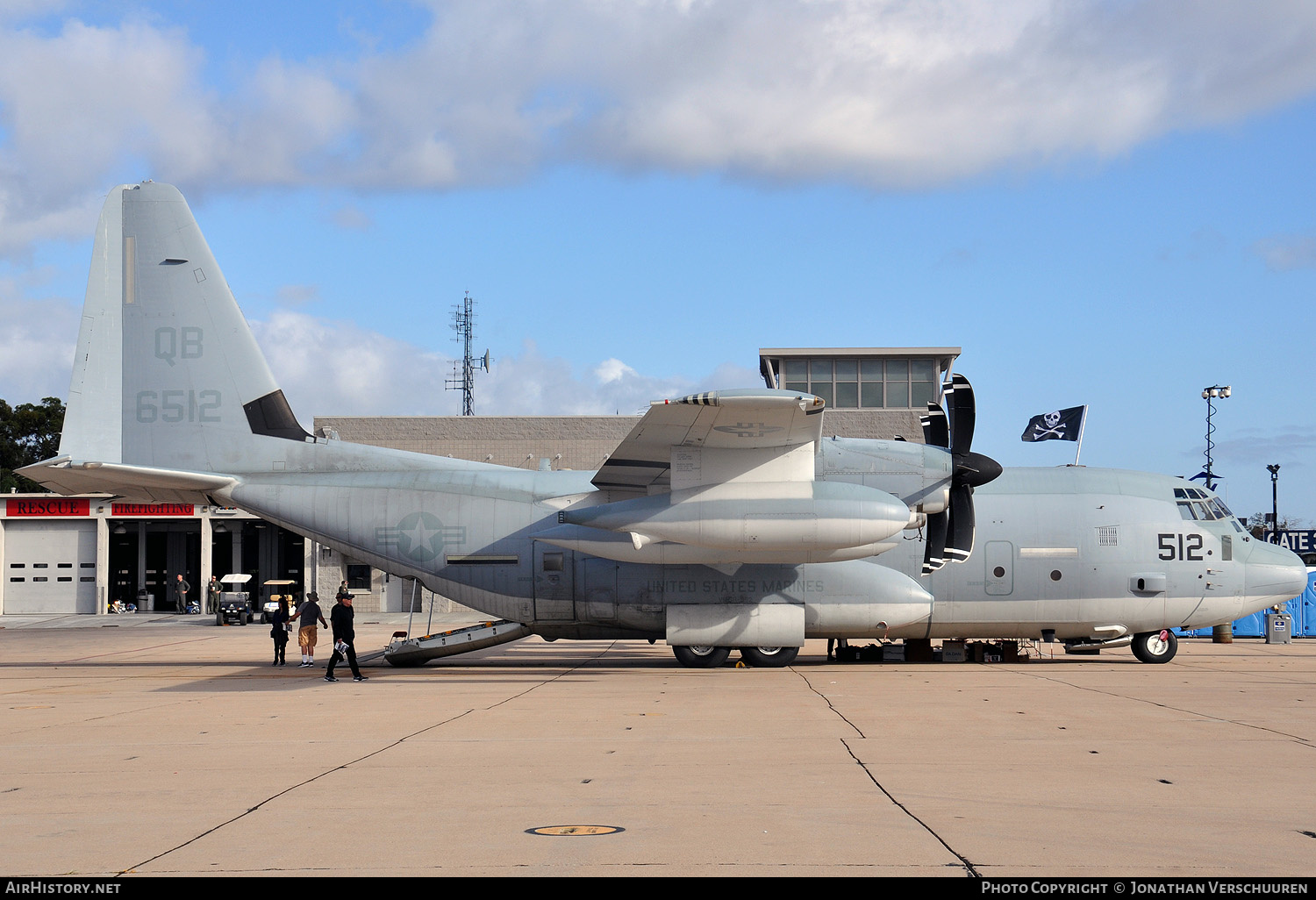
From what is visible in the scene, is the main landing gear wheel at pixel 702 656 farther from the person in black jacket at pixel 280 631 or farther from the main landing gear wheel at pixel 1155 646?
the person in black jacket at pixel 280 631

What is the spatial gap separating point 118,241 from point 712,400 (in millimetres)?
13088

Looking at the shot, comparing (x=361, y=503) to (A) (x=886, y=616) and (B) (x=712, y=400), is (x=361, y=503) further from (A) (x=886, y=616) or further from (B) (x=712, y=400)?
(A) (x=886, y=616)

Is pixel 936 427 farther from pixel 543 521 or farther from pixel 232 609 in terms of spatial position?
pixel 232 609

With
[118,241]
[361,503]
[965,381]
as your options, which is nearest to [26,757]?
[361,503]

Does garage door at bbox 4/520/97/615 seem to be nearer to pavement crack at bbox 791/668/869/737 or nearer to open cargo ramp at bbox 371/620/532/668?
open cargo ramp at bbox 371/620/532/668

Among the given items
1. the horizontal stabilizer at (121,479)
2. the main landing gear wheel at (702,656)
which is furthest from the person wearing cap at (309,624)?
the main landing gear wheel at (702,656)

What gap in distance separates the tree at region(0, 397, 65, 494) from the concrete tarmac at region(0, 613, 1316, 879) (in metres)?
66.5

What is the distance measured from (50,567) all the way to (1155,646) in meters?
48.1

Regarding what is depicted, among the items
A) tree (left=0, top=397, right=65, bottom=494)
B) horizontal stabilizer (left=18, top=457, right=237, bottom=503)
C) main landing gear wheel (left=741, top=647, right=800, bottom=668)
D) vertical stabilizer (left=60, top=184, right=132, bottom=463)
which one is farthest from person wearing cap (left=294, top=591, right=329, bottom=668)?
tree (left=0, top=397, right=65, bottom=494)

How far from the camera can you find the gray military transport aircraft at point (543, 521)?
65.0 ft

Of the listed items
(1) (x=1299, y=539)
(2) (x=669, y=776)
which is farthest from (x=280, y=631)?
(1) (x=1299, y=539)

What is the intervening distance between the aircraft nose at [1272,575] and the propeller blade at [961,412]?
6.88 metres

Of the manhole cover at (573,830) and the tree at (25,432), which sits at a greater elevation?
the tree at (25,432)

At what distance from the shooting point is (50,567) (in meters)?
49.5
